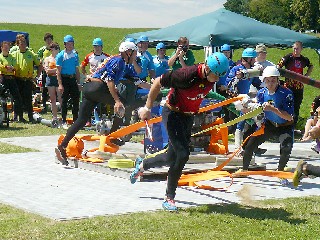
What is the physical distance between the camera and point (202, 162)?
12.2 metres

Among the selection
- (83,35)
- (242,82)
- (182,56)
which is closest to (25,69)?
(182,56)

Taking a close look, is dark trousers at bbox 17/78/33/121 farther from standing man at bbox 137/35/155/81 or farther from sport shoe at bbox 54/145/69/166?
sport shoe at bbox 54/145/69/166

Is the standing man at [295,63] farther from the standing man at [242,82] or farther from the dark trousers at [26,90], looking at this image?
the dark trousers at [26,90]

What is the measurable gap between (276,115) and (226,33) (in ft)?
24.5

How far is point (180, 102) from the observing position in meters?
9.08

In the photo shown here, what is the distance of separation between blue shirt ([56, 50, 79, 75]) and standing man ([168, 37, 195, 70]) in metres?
2.21

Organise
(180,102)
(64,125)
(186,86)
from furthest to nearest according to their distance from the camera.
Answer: (64,125) < (180,102) < (186,86)

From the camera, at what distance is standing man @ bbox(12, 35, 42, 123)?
18.2 metres

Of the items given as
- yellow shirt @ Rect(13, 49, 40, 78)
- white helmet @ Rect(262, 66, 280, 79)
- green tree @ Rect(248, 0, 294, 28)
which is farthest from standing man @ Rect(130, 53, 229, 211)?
green tree @ Rect(248, 0, 294, 28)

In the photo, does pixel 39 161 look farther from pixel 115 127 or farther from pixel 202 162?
pixel 202 162

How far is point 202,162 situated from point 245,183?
1365mm

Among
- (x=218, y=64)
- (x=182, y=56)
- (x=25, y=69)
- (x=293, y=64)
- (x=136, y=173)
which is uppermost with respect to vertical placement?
(x=218, y=64)

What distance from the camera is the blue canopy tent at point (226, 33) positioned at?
17.9 meters

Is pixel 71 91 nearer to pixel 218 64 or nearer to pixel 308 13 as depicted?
pixel 218 64
